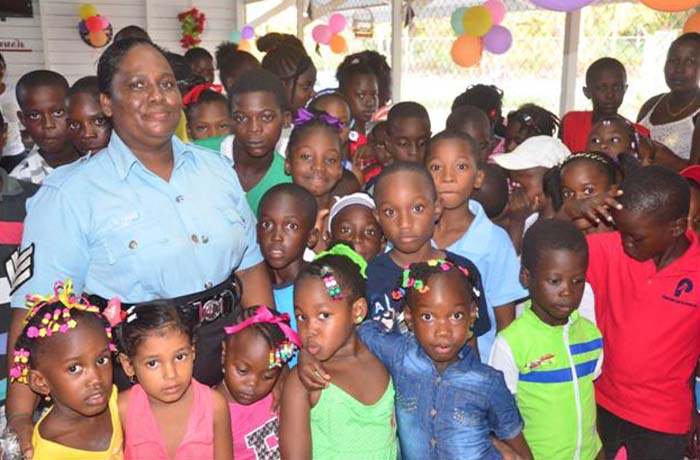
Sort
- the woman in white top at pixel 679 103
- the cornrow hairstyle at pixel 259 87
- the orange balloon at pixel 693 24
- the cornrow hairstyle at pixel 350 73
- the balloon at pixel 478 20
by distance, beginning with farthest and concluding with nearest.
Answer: the balloon at pixel 478 20 < the orange balloon at pixel 693 24 < the cornrow hairstyle at pixel 350 73 < the woman in white top at pixel 679 103 < the cornrow hairstyle at pixel 259 87

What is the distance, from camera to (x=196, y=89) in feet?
12.9

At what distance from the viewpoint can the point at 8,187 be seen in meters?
2.22

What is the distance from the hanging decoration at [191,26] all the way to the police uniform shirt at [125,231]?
26.0 feet

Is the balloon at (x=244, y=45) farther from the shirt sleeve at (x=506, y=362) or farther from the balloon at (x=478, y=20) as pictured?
the shirt sleeve at (x=506, y=362)

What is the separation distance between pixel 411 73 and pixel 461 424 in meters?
5.47

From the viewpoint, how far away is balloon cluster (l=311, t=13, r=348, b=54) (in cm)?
753

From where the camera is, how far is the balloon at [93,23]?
27.6ft

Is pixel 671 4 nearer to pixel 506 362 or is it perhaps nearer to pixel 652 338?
pixel 652 338

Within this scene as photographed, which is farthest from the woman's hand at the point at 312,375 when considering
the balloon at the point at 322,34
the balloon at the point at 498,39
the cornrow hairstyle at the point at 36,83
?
the balloon at the point at 322,34

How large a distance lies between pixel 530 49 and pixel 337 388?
4.88 meters

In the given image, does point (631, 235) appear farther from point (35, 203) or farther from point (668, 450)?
point (35, 203)

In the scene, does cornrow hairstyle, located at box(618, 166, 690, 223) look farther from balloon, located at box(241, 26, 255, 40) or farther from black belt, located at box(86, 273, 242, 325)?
balloon, located at box(241, 26, 255, 40)

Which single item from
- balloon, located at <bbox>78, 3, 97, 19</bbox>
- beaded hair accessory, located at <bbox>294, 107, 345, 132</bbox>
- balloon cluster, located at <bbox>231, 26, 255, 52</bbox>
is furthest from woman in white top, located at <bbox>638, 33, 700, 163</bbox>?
balloon, located at <bbox>78, 3, 97, 19</bbox>

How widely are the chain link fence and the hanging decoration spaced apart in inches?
113
